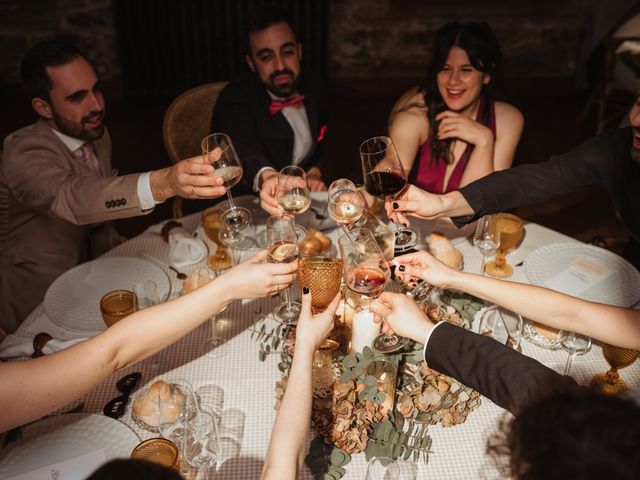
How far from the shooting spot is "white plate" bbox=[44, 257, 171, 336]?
6.03 feet

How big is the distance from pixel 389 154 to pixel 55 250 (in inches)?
65.2

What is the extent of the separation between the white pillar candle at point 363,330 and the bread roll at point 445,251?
586mm

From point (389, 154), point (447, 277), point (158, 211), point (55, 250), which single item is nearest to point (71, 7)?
point (158, 211)

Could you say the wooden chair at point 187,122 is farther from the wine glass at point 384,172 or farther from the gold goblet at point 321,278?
the gold goblet at point 321,278

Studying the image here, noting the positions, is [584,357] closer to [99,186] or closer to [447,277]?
[447,277]

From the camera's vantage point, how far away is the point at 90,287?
1989 millimetres

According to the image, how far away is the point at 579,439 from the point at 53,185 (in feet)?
7.04

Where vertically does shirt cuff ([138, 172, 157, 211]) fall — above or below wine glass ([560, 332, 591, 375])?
above

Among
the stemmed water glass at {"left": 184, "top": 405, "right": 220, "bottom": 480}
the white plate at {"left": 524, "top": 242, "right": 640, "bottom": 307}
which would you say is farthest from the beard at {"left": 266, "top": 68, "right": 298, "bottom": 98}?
the stemmed water glass at {"left": 184, "top": 405, "right": 220, "bottom": 480}

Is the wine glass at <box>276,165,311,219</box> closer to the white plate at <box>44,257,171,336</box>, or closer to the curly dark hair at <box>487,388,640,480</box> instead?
the white plate at <box>44,257,171,336</box>

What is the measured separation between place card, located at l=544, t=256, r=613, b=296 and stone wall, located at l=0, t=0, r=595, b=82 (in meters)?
4.26

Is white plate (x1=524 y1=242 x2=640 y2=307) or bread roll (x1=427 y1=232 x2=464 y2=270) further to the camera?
bread roll (x1=427 y1=232 x2=464 y2=270)

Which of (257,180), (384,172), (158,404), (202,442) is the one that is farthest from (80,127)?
(202,442)

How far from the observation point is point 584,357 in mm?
1727
